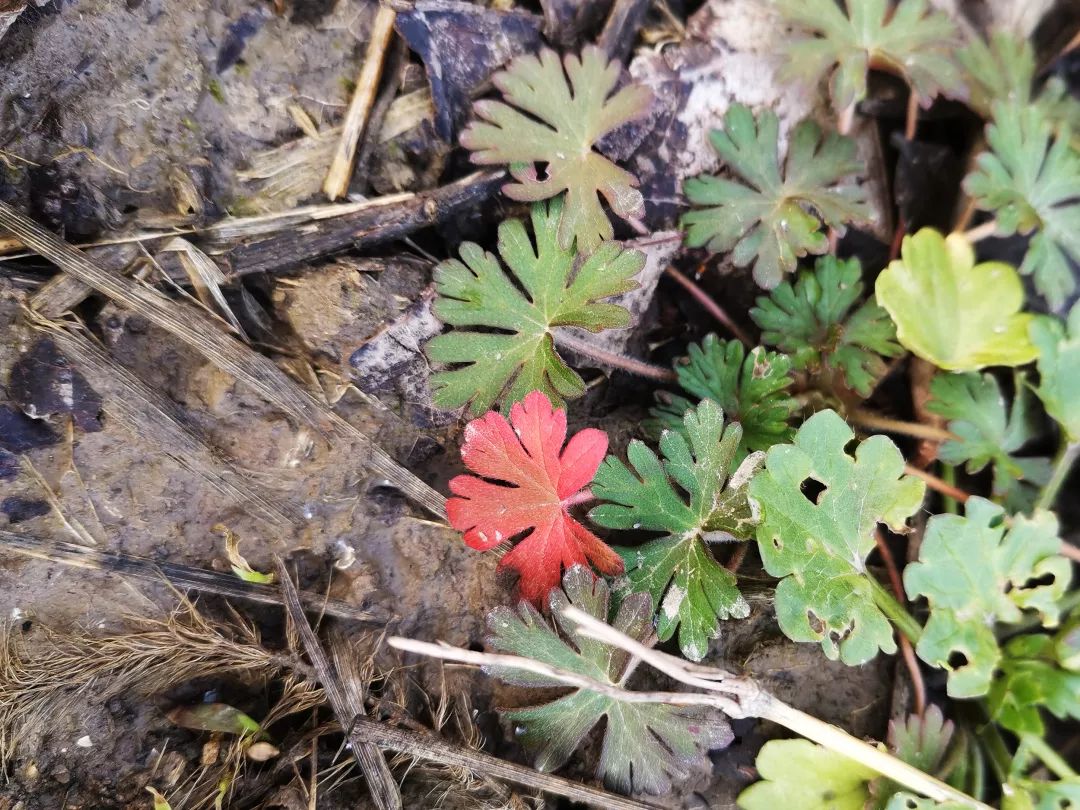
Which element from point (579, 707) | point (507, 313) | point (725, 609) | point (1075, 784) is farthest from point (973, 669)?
point (507, 313)

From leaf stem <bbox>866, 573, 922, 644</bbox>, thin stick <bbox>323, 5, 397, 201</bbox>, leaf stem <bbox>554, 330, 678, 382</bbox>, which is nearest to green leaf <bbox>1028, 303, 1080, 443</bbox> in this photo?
leaf stem <bbox>866, 573, 922, 644</bbox>

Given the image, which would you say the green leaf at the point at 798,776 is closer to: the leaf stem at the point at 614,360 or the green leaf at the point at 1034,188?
the leaf stem at the point at 614,360

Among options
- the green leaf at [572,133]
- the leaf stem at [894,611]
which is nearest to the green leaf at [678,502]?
the leaf stem at [894,611]

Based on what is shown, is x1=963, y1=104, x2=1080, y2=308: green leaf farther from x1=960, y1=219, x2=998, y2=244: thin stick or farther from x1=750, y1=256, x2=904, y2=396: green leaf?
x1=750, y1=256, x2=904, y2=396: green leaf

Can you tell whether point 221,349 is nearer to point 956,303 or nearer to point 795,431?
point 795,431

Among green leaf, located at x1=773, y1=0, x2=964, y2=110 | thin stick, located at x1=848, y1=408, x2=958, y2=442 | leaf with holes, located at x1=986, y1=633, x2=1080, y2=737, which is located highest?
green leaf, located at x1=773, y1=0, x2=964, y2=110

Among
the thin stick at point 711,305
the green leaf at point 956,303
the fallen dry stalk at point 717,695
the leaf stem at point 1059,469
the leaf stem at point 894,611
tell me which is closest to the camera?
the fallen dry stalk at point 717,695
